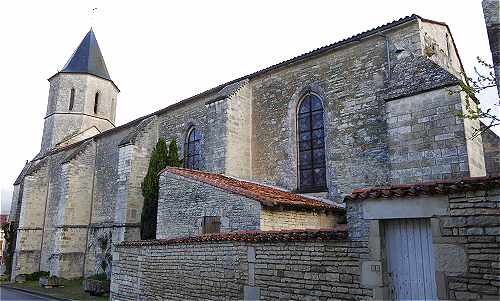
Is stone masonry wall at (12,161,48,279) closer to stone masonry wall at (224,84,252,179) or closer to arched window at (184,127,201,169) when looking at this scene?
arched window at (184,127,201,169)

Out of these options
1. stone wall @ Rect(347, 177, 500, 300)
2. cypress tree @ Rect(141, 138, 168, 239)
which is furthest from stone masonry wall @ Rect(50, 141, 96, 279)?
stone wall @ Rect(347, 177, 500, 300)

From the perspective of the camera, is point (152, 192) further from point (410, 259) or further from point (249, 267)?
point (410, 259)

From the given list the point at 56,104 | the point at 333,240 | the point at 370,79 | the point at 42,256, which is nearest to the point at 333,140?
the point at 370,79

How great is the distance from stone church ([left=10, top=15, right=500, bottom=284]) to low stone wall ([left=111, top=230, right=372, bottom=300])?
5.27 ft

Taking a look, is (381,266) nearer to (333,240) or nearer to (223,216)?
(333,240)

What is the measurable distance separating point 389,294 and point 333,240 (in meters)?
0.98

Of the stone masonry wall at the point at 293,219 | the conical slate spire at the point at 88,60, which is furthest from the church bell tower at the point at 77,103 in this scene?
the stone masonry wall at the point at 293,219

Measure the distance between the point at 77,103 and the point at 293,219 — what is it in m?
24.5

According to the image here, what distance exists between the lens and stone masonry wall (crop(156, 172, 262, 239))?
345 inches

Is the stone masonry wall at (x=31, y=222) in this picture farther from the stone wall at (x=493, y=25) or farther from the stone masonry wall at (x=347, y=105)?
the stone wall at (x=493, y=25)

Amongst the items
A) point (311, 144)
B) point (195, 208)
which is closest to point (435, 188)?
point (195, 208)

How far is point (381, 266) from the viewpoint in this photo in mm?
4867

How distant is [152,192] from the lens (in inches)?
603

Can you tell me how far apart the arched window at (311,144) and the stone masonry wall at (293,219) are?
→ 200 cm
